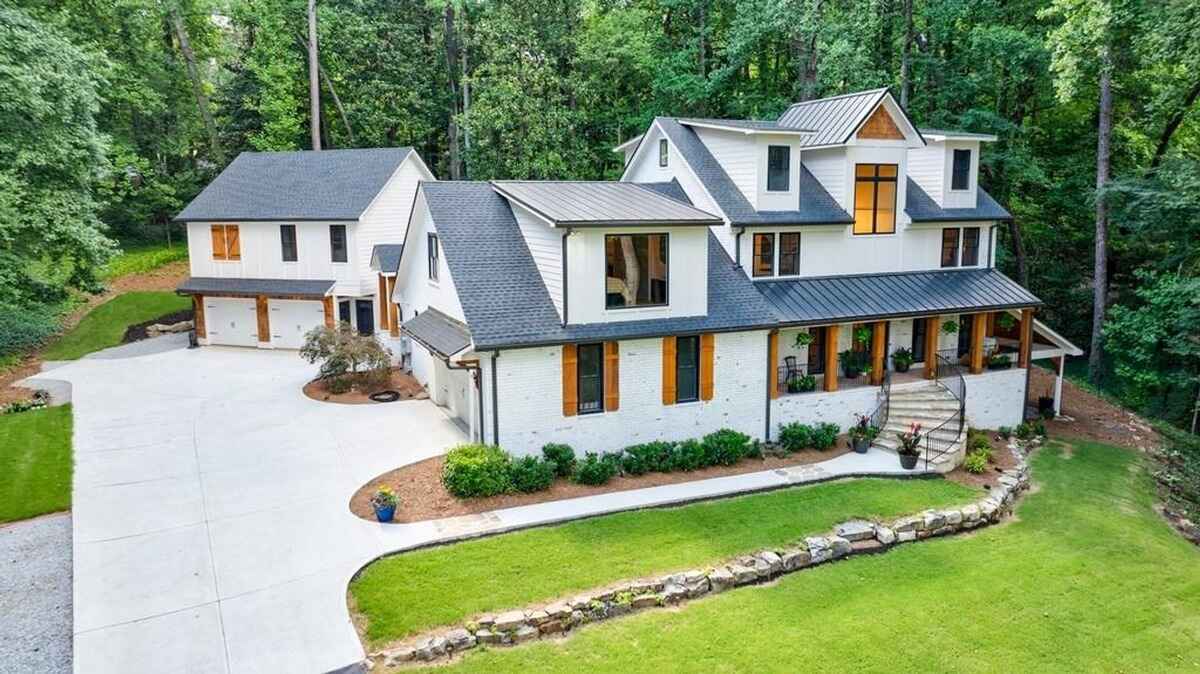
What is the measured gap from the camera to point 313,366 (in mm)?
23656

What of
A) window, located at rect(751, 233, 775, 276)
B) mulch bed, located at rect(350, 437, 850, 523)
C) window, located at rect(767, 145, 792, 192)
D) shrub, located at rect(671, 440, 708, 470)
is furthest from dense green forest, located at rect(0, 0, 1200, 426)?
shrub, located at rect(671, 440, 708, 470)

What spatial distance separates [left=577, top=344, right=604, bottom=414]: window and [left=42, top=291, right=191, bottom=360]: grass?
1964 centimetres

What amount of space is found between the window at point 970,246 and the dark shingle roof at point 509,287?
24.9ft

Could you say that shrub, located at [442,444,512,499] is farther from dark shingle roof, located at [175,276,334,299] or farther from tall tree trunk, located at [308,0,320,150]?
tall tree trunk, located at [308,0,320,150]

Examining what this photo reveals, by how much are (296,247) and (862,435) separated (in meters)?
20.3

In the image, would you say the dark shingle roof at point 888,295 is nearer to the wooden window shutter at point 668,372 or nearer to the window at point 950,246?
the window at point 950,246

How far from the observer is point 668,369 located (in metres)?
15.8

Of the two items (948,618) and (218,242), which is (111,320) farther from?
(948,618)

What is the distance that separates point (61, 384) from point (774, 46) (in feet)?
98.2

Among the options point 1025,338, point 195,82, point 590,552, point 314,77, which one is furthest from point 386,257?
point 1025,338

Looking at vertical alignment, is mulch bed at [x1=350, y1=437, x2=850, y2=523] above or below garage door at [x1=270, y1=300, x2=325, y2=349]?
below

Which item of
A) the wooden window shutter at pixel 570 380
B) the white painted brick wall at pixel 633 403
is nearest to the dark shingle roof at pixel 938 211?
the white painted brick wall at pixel 633 403

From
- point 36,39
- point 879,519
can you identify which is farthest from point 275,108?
point 879,519

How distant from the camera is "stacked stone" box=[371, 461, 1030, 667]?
9.27 m
